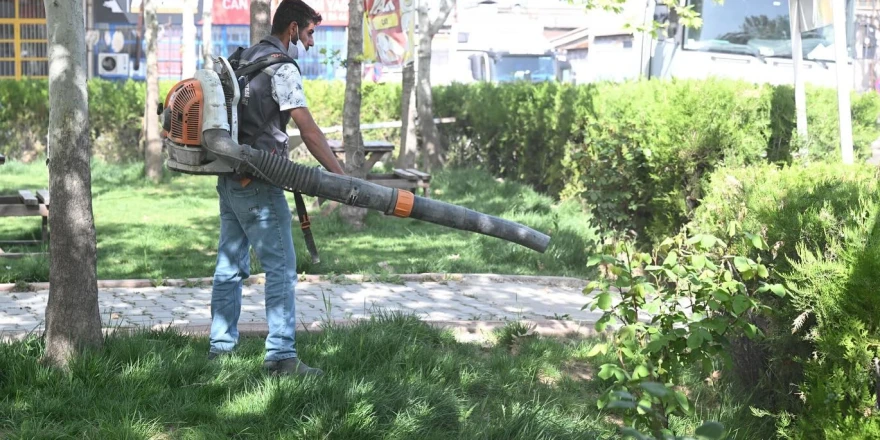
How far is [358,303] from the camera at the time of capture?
7672 mm

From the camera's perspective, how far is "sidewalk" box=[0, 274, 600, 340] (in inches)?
265

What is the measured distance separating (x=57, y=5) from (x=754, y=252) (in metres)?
3.43

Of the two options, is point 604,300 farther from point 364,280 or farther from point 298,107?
point 364,280

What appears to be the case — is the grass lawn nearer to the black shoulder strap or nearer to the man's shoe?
the man's shoe

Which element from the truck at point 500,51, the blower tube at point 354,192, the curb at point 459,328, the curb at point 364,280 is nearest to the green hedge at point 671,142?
the curb at point 364,280

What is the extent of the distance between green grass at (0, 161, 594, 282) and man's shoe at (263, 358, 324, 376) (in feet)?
11.3

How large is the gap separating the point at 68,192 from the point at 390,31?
1104 cm

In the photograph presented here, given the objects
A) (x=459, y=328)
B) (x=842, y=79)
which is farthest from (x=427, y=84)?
(x=459, y=328)

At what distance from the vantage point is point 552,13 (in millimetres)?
46094


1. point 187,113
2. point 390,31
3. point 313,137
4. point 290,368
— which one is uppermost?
point 390,31

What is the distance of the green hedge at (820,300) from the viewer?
402 centimetres

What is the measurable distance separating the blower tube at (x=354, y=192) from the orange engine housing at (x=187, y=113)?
0.26 feet

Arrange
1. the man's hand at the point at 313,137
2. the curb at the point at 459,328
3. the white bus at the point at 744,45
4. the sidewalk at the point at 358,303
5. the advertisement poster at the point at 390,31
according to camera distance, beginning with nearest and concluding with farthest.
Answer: the man's hand at the point at 313,137 < the curb at the point at 459,328 < the sidewalk at the point at 358,303 < the white bus at the point at 744,45 < the advertisement poster at the point at 390,31

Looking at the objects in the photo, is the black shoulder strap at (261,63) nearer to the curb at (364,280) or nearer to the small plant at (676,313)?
the small plant at (676,313)
